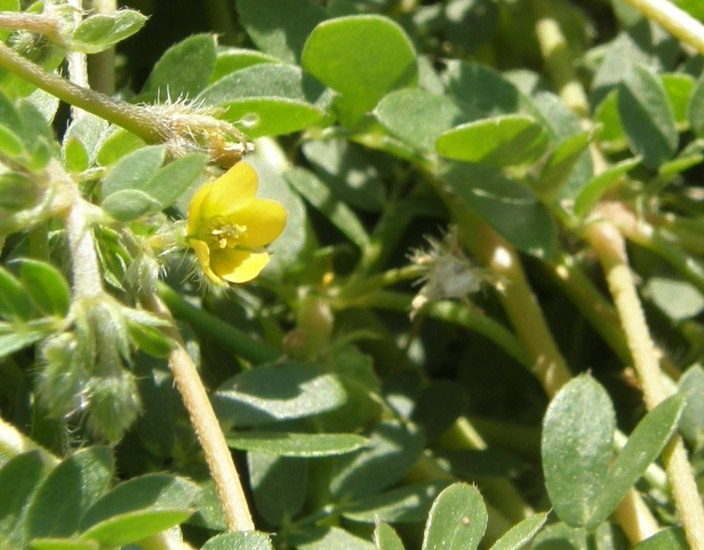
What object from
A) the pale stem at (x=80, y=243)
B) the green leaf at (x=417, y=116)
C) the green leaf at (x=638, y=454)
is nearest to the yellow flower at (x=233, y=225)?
the pale stem at (x=80, y=243)

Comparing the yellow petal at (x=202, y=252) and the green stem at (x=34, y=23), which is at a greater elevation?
the green stem at (x=34, y=23)

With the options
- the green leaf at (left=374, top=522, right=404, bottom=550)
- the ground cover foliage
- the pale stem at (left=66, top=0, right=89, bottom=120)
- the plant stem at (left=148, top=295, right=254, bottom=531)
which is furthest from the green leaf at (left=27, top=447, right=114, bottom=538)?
the pale stem at (left=66, top=0, right=89, bottom=120)

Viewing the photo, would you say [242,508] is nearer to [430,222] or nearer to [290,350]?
[290,350]

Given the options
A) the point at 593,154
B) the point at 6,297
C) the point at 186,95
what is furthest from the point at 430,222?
the point at 6,297

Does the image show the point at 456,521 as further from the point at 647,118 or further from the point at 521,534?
the point at 647,118

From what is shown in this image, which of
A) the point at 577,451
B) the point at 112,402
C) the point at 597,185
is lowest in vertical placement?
the point at 577,451

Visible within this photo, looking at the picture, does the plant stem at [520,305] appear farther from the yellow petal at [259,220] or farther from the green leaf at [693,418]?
the yellow petal at [259,220]

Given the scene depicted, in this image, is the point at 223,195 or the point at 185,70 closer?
the point at 223,195

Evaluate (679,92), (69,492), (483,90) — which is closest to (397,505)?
(69,492)
